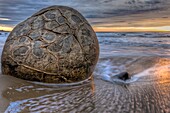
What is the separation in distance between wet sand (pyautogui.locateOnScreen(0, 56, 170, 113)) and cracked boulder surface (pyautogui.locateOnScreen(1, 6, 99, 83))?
17 centimetres

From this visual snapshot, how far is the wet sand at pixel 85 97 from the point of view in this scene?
8.07 ft

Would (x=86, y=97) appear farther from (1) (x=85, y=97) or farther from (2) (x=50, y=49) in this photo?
(2) (x=50, y=49)

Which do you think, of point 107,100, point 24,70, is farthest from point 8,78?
point 107,100

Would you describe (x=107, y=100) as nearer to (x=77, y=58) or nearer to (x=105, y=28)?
(x=77, y=58)

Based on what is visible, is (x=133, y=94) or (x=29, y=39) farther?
(x=29, y=39)

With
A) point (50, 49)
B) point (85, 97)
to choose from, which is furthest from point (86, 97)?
point (50, 49)

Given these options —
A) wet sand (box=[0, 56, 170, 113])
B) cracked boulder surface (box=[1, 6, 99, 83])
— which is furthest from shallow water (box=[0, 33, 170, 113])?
cracked boulder surface (box=[1, 6, 99, 83])

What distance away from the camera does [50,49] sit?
3453 millimetres

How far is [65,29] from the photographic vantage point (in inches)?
143

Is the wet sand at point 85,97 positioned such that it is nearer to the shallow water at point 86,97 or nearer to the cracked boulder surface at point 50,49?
the shallow water at point 86,97

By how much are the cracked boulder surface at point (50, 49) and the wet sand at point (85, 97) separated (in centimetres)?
17

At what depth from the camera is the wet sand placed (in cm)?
246

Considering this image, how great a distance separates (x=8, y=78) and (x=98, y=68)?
251 centimetres

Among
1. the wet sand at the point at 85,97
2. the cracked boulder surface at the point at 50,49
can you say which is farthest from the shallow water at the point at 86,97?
the cracked boulder surface at the point at 50,49
